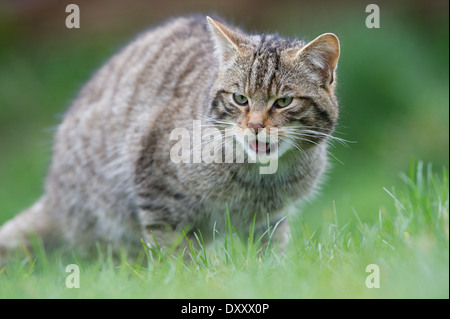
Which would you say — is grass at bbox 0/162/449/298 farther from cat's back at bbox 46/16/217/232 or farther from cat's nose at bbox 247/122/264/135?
cat's back at bbox 46/16/217/232

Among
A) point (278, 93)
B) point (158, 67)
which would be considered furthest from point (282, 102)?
point (158, 67)

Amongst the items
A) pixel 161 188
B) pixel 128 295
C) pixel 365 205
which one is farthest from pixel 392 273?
pixel 365 205

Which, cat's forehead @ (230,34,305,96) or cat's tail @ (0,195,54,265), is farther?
cat's tail @ (0,195,54,265)

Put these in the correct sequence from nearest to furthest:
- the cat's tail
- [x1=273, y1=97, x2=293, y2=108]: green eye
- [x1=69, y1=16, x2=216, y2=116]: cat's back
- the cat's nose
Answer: the cat's nose
[x1=273, y1=97, x2=293, y2=108]: green eye
[x1=69, y1=16, x2=216, y2=116]: cat's back
the cat's tail

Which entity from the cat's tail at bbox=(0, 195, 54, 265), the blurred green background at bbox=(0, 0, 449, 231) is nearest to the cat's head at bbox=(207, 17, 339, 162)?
the cat's tail at bbox=(0, 195, 54, 265)

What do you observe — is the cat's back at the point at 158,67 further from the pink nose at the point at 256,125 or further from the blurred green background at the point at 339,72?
the blurred green background at the point at 339,72

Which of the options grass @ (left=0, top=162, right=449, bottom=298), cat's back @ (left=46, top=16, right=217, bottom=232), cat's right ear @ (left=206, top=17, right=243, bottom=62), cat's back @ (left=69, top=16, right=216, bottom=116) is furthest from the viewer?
cat's back @ (left=69, top=16, right=216, bottom=116)

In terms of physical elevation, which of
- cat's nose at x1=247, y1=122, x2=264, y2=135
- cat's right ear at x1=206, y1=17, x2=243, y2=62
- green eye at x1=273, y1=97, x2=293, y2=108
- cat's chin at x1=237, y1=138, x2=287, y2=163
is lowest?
cat's chin at x1=237, y1=138, x2=287, y2=163

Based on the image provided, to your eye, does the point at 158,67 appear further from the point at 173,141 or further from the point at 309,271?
the point at 309,271
